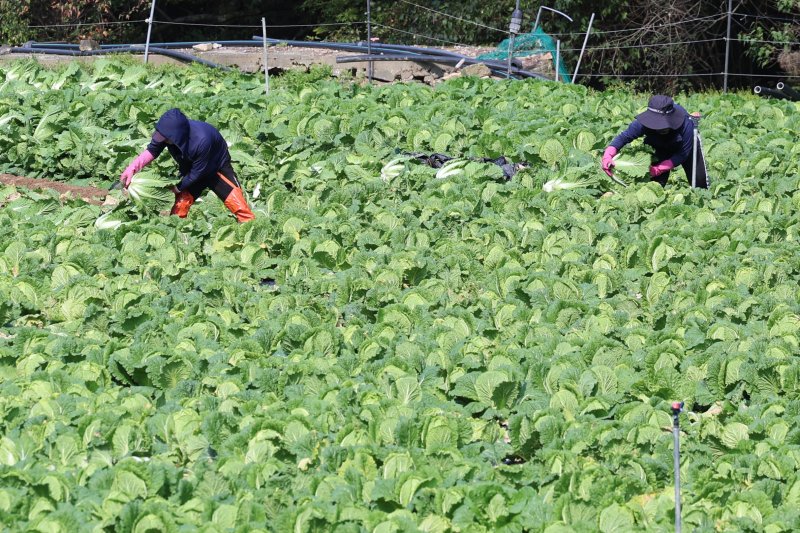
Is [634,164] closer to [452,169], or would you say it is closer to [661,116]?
[661,116]

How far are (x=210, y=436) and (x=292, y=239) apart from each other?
3903 millimetres

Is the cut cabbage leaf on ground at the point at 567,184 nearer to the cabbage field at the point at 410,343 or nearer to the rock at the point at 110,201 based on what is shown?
the cabbage field at the point at 410,343

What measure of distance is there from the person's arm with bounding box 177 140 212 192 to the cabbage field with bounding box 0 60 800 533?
0.37 m

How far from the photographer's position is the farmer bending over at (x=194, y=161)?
1014 cm

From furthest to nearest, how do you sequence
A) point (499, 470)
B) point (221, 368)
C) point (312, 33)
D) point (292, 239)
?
point (312, 33)
point (292, 239)
point (221, 368)
point (499, 470)

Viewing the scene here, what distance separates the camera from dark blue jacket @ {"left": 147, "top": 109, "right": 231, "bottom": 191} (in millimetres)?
10109

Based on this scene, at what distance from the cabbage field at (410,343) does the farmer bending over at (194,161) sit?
277mm

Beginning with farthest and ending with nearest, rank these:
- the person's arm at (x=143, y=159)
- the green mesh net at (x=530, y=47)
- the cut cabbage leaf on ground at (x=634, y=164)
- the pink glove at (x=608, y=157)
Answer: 1. the green mesh net at (x=530, y=47)
2. the cut cabbage leaf on ground at (x=634, y=164)
3. the pink glove at (x=608, y=157)
4. the person's arm at (x=143, y=159)

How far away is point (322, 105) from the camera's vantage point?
563 inches

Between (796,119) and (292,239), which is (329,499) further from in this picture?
(796,119)

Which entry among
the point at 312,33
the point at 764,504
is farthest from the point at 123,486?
the point at 312,33

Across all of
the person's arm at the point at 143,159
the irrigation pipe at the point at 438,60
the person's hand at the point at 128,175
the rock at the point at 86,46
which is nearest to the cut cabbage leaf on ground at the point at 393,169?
the person's arm at the point at 143,159

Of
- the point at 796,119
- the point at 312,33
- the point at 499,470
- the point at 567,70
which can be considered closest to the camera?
the point at 499,470

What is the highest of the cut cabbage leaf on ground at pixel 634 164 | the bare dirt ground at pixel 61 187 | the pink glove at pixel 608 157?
the pink glove at pixel 608 157
